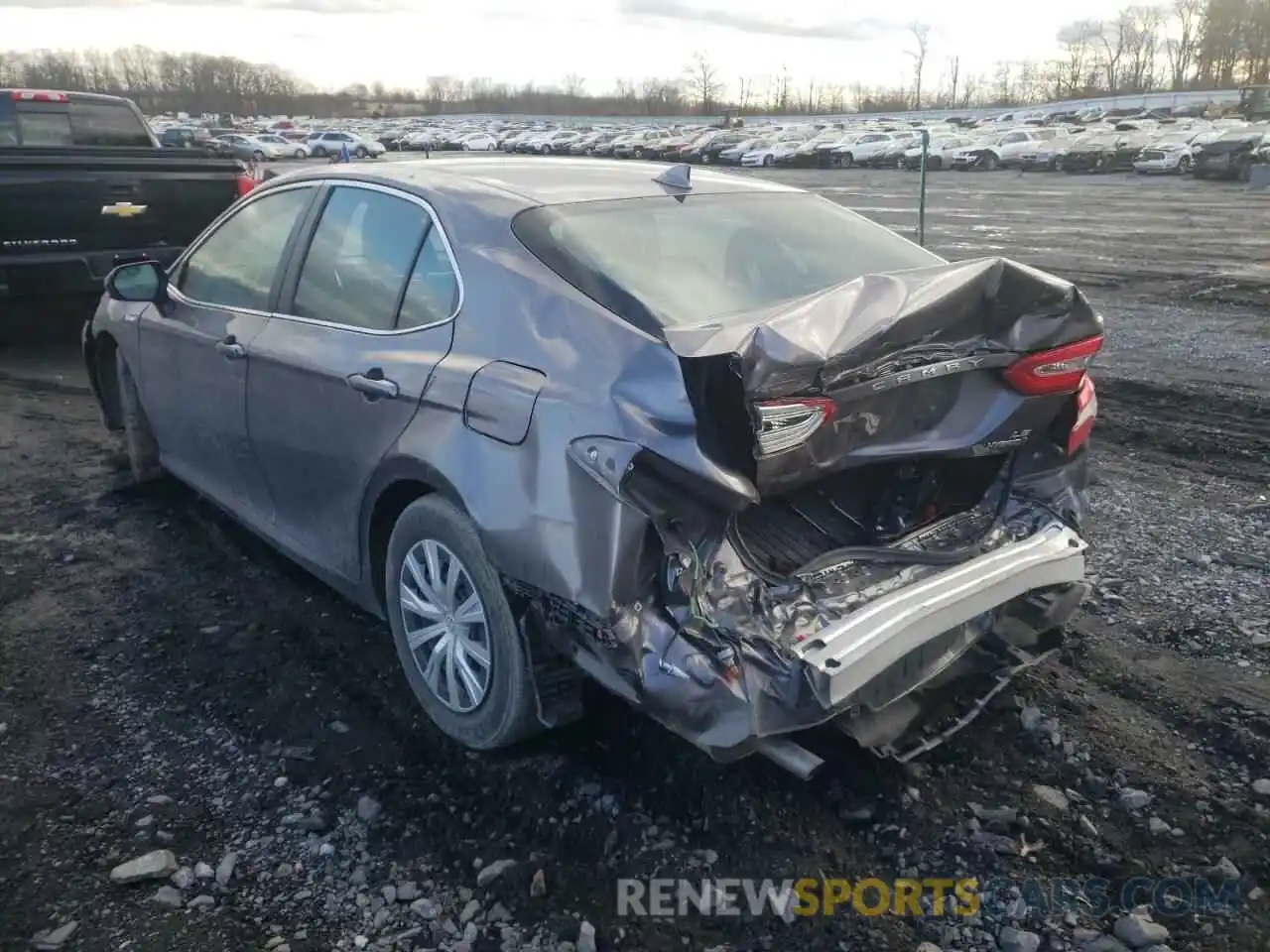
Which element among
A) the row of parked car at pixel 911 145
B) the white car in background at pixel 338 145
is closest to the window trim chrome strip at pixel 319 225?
the row of parked car at pixel 911 145

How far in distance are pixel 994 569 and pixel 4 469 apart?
5434 millimetres

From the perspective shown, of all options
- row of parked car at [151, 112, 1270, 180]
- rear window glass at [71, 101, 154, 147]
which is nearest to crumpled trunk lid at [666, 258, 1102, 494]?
rear window glass at [71, 101, 154, 147]

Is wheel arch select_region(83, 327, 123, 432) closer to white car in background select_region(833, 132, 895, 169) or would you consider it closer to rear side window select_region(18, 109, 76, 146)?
rear side window select_region(18, 109, 76, 146)

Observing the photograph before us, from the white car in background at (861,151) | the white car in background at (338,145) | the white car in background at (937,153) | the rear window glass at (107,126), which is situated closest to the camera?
the rear window glass at (107,126)

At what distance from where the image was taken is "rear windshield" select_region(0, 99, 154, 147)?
9867mm

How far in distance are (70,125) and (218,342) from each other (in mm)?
7969

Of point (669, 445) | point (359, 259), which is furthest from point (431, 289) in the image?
point (669, 445)

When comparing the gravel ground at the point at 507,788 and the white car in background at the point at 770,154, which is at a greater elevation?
the gravel ground at the point at 507,788

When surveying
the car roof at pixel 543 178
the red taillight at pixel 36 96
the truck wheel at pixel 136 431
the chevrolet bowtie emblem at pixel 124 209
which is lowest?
the truck wheel at pixel 136 431

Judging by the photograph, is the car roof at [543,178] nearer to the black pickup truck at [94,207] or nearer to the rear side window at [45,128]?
the black pickup truck at [94,207]

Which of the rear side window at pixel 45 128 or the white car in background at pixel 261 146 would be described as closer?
the rear side window at pixel 45 128

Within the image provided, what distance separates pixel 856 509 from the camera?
3.02m

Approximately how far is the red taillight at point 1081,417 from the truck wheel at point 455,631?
1.90 m

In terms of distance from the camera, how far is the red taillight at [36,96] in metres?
9.81
